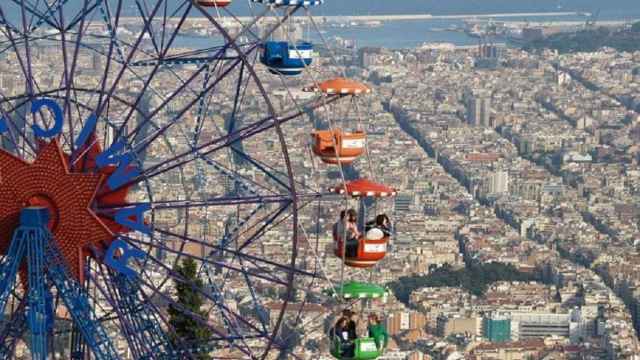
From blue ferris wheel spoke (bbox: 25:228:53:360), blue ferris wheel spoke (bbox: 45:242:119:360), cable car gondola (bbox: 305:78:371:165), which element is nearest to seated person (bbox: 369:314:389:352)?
cable car gondola (bbox: 305:78:371:165)

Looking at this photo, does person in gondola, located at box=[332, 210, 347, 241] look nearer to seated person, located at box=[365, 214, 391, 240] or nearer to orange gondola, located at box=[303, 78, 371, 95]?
seated person, located at box=[365, 214, 391, 240]

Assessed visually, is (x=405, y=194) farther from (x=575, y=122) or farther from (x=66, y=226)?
(x=66, y=226)

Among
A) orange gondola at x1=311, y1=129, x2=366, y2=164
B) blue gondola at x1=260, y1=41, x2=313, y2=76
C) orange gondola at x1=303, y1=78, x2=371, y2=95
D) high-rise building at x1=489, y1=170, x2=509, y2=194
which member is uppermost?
blue gondola at x1=260, y1=41, x2=313, y2=76

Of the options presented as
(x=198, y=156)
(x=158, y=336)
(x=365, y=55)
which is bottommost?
(x=365, y=55)

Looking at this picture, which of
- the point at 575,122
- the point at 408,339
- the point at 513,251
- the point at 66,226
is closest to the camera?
the point at 66,226

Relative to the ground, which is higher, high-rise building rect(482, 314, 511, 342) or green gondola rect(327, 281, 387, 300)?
green gondola rect(327, 281, 387, 300)

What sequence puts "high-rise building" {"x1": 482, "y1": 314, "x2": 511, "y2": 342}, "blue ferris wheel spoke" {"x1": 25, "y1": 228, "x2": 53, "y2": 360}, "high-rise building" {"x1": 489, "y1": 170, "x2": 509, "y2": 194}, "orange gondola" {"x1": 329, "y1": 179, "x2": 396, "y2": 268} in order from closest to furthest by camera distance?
"blue ferris wheel spoke" {"x1": 25, "y1": 228, "x2": 53, "y2": 360} → "orange gondola" {"x1": 329, "y1": 179, "x2": 396, "y2": 268} → "high-rise building" {"x1": 482, "y1": 314, "x2": 511, "y2": 342} → "high-rise building" {"x1": 489, "y1": 170, "x2": 509, "y2": 194}

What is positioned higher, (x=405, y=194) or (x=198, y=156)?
(x=198, y=156)

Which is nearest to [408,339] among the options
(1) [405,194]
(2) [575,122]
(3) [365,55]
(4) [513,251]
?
(4) [513,251]

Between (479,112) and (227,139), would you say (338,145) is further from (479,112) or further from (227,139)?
(479,112)
